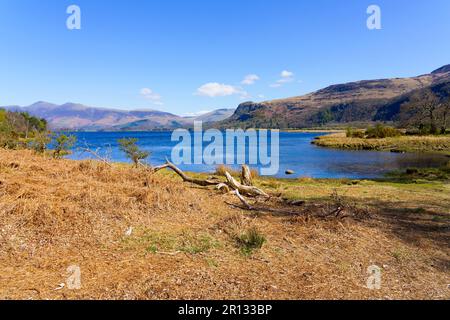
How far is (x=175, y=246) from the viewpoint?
7.27 meters

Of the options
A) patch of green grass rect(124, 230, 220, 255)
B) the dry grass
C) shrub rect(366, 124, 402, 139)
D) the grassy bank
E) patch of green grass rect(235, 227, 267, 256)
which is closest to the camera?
the dry grass

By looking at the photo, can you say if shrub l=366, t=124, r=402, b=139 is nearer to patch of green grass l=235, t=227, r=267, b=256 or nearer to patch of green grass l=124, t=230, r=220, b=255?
patch of green grass l=235, t=227, r=267, b=256

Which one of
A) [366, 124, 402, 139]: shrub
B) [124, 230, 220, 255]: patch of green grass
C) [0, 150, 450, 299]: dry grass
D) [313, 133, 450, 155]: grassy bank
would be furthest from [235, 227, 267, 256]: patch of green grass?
[366, 124, 402, 139]: shrub

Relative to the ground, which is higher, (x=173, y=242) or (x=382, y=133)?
(x=382, y=133)

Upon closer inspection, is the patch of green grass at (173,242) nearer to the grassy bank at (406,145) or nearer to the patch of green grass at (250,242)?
the patch of green grass at (250,242)

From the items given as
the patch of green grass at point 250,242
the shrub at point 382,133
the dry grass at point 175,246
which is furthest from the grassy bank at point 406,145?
the patch of green grass at point 250,242

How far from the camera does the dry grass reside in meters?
5.59

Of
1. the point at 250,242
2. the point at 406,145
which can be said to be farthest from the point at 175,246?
the point at 406,145

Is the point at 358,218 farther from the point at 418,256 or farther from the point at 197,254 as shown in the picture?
the point at 197,254

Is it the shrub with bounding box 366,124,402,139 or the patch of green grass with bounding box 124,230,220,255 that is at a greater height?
the shrub with bounding box 366,124,402,139

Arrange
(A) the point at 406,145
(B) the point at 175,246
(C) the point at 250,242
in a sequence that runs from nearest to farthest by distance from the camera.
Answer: (B) the point at 175,246
(C) the point at 250,242
(A) the point at 406,145

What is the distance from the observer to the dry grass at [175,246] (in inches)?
220

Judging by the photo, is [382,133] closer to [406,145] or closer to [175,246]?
[406,145]
